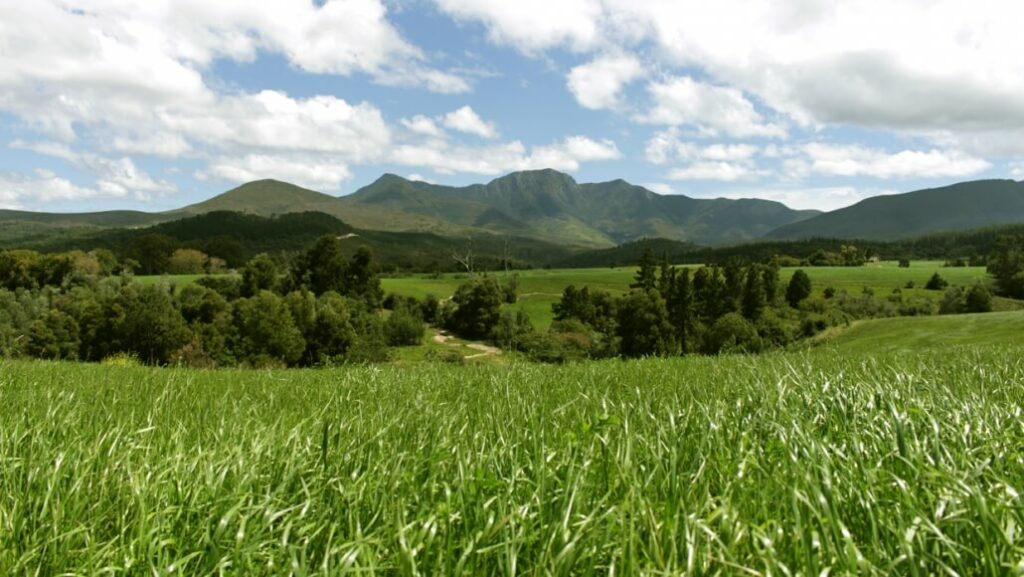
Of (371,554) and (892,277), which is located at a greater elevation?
(371,554)

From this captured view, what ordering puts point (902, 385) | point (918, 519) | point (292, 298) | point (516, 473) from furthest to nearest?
point (292, 298)
point (902, 385)
point (516, 473)
point (918, 519)

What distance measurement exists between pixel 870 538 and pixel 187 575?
98.3 inches

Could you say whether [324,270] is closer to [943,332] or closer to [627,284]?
[627,284]

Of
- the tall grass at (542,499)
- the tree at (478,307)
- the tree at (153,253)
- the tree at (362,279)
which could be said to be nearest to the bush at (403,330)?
the tree at (478,307)

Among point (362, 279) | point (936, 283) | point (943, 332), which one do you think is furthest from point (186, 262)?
point (936, 283)

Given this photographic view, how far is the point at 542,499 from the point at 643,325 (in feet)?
300

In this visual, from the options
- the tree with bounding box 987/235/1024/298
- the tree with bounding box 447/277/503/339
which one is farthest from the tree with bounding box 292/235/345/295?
the tree with bounding box 987/235/1024/298

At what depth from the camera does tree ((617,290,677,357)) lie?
90.2 metres

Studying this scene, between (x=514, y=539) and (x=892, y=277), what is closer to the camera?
(x=514, y=539)

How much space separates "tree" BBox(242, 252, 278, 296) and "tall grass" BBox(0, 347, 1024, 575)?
386ft

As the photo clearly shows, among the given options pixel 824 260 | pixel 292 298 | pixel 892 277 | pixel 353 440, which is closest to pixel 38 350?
pixel 292 298

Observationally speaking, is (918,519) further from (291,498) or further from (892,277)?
(892,277)

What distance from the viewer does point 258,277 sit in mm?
114812

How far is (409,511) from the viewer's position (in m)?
2.63
